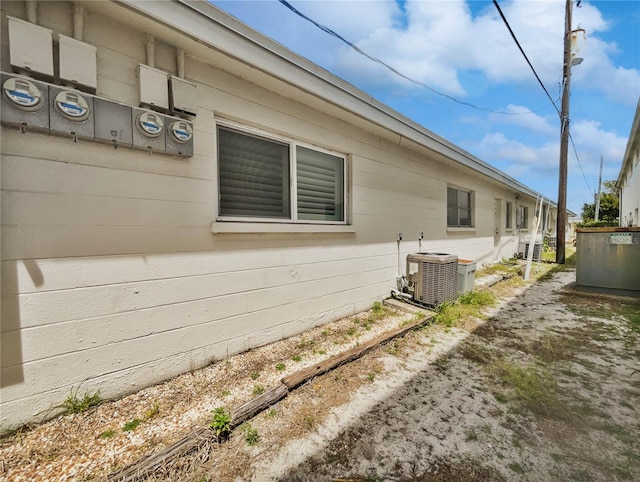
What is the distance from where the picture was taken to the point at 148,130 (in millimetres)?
2115

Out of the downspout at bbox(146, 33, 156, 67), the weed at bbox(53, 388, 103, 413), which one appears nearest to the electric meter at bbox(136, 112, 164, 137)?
the downspout at bbox(146, 33, 156, 67)

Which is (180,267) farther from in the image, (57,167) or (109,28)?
(109,28)

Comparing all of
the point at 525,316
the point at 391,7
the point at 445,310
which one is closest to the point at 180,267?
the point at 445,310

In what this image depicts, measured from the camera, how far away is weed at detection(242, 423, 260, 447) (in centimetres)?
172

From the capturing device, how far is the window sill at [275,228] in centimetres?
258

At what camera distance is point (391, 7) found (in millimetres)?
4625

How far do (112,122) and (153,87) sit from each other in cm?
45

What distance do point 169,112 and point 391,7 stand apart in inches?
178

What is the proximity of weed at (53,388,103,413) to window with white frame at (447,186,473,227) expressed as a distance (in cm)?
692

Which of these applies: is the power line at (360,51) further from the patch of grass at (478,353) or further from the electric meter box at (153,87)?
the patch of grass at (478,353)

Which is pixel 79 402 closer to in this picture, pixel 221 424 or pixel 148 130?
pixel 221 424

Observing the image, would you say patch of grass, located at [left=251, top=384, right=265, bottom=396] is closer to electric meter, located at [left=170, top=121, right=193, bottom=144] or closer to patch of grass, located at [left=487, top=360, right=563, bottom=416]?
patch of grass, located at [left=487, top=360, right=563, bottom=416]

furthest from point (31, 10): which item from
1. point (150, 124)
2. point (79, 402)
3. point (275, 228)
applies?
point (79, 402)

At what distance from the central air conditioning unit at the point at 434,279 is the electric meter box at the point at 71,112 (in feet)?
13.9
